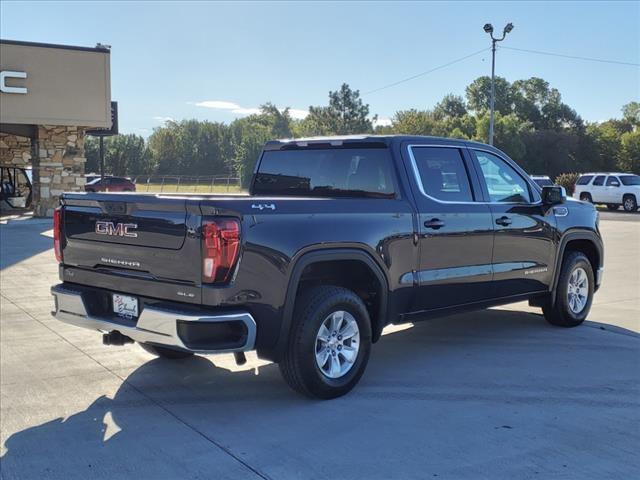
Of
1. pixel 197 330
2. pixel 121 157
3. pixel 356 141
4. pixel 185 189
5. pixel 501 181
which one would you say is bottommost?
pixel 185 189

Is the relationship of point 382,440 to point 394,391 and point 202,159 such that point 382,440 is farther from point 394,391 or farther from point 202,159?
point 202,159

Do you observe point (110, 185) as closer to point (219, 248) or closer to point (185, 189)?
point (185, 189)

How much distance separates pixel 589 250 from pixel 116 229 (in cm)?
534

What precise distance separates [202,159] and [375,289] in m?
94.4

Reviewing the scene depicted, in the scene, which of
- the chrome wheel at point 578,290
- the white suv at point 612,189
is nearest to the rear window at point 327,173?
the chrome wheel at point 578,290

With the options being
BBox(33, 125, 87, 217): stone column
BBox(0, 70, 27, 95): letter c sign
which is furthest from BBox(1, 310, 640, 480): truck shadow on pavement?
BBox(33, 125, 87, 217): stone column

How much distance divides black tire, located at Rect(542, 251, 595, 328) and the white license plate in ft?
14.5

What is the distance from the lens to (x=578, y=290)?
7.17m

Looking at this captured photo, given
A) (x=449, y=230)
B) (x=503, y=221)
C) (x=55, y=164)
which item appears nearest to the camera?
(x=449, y=230)

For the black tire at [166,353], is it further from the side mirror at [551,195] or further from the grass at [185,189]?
the grass at [185,189]

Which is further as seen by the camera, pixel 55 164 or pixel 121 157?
pixel 121 157

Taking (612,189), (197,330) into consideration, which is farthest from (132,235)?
(612,189)

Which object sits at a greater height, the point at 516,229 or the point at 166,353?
the point at 516,229

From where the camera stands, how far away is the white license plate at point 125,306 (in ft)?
14.7
